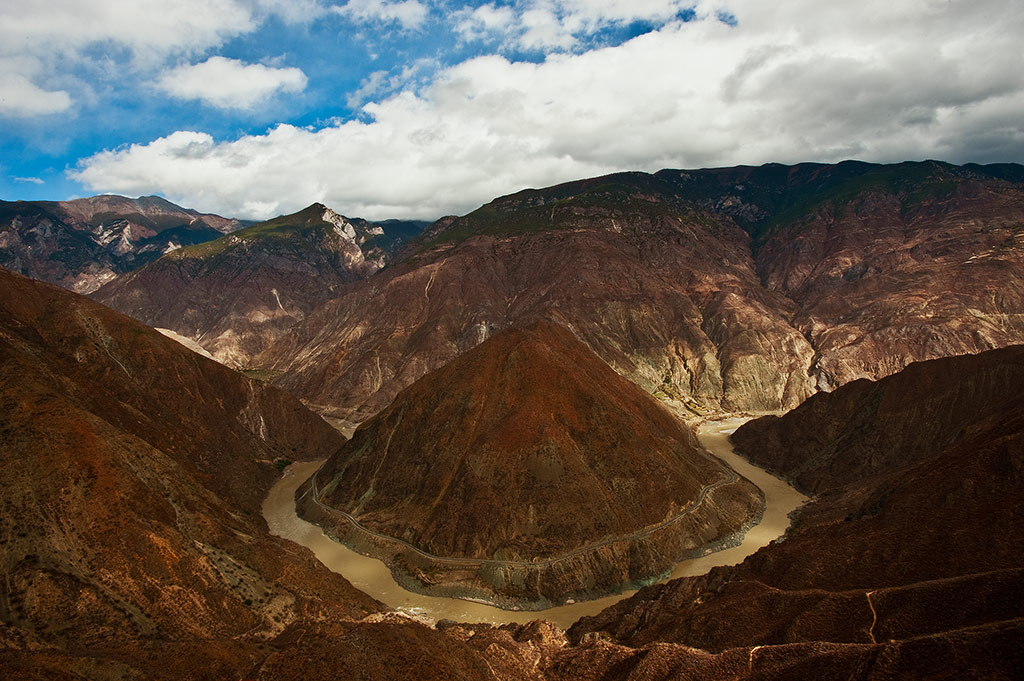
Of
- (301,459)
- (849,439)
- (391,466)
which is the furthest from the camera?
(301,459)

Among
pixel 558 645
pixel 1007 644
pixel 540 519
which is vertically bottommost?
pixel 558 645

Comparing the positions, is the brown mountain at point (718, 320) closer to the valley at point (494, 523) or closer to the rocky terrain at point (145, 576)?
the valley at point (494, 523)

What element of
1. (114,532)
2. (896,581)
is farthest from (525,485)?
(114,532)

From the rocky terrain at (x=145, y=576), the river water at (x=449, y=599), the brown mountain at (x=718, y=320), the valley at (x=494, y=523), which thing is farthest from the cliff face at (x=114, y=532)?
the brown mountain at (x=718, y=320)

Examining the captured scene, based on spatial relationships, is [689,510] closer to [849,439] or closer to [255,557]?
[849,439]

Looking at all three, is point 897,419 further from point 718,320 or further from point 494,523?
point 718,320

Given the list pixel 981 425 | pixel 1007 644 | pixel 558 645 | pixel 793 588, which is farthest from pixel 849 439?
pixel 1007 644
